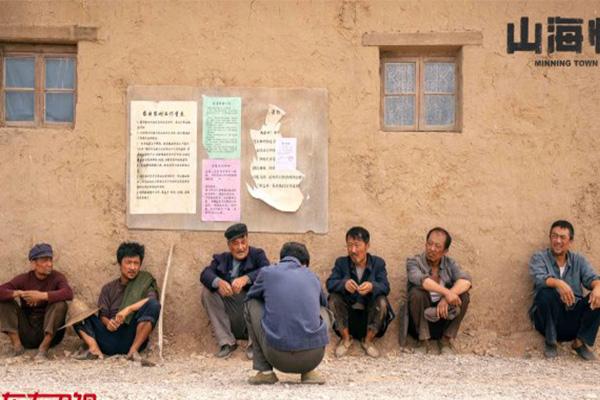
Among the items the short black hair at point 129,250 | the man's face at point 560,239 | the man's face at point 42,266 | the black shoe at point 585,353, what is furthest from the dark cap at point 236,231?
the black shoe at point 585,353

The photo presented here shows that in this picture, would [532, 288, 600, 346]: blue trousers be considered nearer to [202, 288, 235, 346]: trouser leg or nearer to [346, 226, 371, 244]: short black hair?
[346, 226, 371, 244]: short black hair

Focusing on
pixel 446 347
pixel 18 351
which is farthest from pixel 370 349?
pixel 18 351

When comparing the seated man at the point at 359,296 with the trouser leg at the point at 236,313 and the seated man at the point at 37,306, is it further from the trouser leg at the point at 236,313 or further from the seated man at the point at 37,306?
the seated man at the point at 37,306

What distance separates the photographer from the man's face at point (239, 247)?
8258mm

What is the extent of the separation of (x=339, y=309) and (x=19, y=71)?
Answer: 144 inches

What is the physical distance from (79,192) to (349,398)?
362 cm

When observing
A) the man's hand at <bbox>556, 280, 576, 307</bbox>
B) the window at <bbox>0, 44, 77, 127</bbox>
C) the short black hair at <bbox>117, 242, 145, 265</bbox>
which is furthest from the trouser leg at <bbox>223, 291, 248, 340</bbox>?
the man's hand at <bbox>556, 280, 576, 307</bbox>

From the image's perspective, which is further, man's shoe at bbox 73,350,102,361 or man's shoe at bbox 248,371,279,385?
man's shoe at bbox 73,350,102,361

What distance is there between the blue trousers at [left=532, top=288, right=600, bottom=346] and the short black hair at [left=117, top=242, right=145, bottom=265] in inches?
135

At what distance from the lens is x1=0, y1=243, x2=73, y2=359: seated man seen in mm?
8234

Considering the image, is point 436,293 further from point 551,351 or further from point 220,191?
point 220,191

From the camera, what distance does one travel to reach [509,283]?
8703 millimetres

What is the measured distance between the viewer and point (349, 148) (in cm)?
874

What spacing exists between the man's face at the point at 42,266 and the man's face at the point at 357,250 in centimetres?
257
